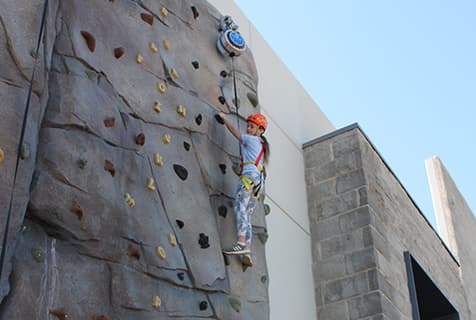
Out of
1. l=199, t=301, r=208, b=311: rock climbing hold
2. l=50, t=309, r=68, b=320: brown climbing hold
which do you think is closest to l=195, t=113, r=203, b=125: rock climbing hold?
l=199, t=301, r=208, b=311: rock climbing hold

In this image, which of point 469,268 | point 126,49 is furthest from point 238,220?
point 469,268

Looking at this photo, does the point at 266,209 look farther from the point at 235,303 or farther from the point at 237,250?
the point at 235,303

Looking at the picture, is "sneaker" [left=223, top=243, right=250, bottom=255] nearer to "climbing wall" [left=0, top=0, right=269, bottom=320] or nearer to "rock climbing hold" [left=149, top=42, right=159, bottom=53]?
"climbing wall" [left=0, top=0, right=269, bottom=320]

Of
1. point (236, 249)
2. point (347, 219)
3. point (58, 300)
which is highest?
point (347, 219)

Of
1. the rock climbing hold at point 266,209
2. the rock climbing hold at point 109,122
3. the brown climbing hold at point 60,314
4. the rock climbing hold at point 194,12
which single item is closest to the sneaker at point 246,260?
the rock climbing hold at point 266,209

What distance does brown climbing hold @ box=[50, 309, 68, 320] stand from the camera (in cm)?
449

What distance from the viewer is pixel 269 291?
7.21 meters

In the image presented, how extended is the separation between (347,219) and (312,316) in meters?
1.05

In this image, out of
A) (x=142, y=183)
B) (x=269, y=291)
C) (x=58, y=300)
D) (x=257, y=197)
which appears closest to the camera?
(x=58, y=300)

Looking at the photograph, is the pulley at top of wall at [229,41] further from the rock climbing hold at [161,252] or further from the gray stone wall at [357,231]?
the rock climbing hold at [161,252]

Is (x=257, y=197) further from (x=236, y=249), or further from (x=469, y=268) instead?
(x=469, y=268)

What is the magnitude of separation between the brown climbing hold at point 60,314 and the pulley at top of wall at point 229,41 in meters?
3.30

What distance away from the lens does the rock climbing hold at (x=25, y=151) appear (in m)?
4.56

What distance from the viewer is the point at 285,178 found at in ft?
27.7
